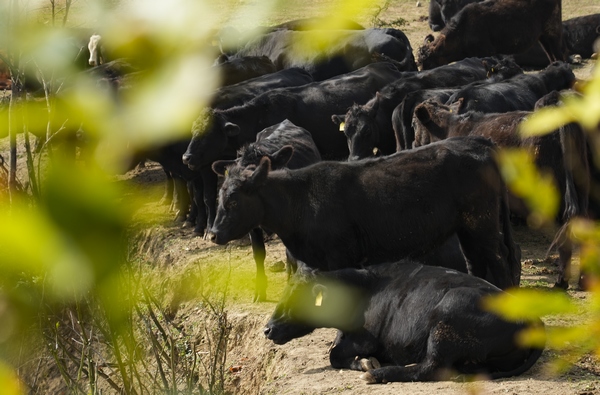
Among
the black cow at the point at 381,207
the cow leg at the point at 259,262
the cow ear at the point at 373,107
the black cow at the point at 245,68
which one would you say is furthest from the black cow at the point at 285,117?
the black cow at the point at 381,207

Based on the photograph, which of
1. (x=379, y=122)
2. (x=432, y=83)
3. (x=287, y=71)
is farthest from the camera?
(x=287, y=71)

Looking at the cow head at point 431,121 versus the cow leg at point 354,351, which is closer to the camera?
the cow leg at point 354,351

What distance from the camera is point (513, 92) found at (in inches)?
454

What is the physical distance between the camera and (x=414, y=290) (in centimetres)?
642

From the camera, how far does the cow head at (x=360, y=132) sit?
10836 millimetres

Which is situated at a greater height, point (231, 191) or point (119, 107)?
point (119, 107)

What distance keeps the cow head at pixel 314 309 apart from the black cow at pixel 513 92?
4.51 m

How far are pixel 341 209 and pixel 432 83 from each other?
5.66 meters

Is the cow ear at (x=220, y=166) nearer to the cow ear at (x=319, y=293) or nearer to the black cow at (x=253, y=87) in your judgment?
the cow ear at (x=319, y=293)

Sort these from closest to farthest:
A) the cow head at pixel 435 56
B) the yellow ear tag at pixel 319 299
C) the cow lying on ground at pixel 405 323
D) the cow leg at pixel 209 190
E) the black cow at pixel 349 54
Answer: the cow lying on ground at pixel 405 323, the yellow ear tag at pixel 319 299, the cow leg at pixel 209 190, the black cow at pixel 349 54, the cow head at pixel 435 56

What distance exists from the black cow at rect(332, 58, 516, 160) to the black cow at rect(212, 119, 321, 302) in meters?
0.89

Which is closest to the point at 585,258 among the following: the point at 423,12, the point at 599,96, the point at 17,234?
the point at 599,96

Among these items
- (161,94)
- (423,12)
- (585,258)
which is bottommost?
(423,12)

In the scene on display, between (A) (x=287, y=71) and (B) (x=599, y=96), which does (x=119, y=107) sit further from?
(A) (x=287, y=71)
